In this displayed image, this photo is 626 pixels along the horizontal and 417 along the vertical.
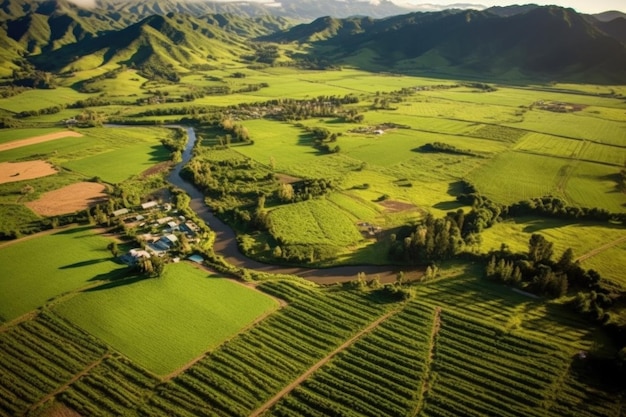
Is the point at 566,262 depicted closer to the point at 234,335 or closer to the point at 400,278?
the point at 400,278

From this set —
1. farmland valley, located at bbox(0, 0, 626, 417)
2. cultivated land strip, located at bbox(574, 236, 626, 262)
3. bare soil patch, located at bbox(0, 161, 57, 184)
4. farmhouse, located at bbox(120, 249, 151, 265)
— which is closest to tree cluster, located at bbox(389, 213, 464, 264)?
farmland valley, located at bbox(0, 0, 626, 417)

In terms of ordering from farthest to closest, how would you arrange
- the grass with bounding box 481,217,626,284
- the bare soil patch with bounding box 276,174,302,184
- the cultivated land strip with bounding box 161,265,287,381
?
1. the bare soil patch with bounding box 276,174,302,184
2. the grass with bounding box 481,217,626,284
3. the cultivated land strip with bounding box 161,265,287,381

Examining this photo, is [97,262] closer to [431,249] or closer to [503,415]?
[431,249]

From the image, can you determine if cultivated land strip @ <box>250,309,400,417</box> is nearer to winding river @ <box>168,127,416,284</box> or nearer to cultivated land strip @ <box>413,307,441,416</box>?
cultivated land strip @ <box>413,307,441,416</box>

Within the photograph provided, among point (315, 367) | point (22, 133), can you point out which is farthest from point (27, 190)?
point (315, 367)

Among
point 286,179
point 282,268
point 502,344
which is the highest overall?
point 286,179

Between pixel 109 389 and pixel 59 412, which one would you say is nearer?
pixel 59 412

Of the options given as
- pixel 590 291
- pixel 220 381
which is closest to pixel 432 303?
pixel 590 291
